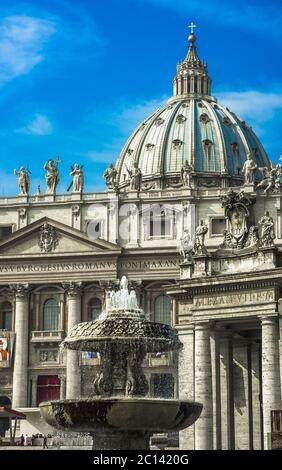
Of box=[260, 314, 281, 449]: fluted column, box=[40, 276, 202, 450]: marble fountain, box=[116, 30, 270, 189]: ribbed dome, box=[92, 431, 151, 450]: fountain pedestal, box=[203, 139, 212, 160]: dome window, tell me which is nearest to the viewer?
box=[40, 276, 202, 450]: marble fountain

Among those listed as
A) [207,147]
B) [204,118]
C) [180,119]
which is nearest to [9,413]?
[207,147]

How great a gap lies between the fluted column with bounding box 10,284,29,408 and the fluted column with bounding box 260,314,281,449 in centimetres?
5050

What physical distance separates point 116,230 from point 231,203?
45.4 metres

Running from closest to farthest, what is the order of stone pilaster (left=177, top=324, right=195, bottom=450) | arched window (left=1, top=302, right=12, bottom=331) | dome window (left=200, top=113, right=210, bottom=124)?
stone pilaster (left=177, top=324, right=195, bottom=450) < arched window (left=1, top=302, right=12, bottom=331) < dome window (left=200, top=113, right=210, bottom=124)

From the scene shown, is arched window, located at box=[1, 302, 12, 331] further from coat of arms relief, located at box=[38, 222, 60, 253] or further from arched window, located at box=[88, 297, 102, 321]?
arched window, located at box=[88, 297, 102, 321]

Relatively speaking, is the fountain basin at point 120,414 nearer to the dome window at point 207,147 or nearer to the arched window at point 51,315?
the arched window at point 51,315

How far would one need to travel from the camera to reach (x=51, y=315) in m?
99.9

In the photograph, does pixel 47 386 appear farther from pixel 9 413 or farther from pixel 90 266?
pixel 9 413

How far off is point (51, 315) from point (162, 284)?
37.4 ft

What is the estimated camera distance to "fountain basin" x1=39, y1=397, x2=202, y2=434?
107ft

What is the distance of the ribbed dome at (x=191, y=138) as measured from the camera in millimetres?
153500

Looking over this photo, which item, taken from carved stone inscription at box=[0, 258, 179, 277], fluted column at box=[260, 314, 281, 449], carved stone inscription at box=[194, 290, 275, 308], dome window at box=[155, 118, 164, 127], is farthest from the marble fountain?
dome window at box=[155, 118, 164, 127]
